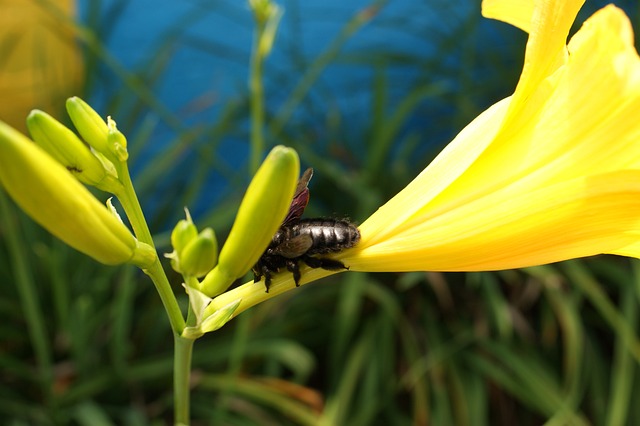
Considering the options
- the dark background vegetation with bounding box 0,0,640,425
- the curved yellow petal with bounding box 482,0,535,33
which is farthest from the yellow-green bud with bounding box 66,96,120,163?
the dark background vegetation with bounding box 0,0,640,425

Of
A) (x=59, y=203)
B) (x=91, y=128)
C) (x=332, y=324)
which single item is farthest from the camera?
(x=332, y=324)

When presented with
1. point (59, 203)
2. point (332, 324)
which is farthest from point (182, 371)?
point (332, 324)

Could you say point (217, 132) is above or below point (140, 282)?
above

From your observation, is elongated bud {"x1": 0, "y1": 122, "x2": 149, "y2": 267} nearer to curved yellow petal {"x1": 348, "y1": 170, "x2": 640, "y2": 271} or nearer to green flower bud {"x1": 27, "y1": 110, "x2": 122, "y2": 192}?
green flower bud {"x1": 27, "y1": 110, "x2": 122, "y2": 192}

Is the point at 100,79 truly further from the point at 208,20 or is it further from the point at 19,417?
the point at 19,417

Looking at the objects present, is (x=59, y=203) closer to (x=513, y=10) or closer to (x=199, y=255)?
(x=199, y=255)

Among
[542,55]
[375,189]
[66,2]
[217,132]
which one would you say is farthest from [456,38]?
[542,55]
